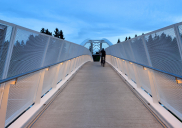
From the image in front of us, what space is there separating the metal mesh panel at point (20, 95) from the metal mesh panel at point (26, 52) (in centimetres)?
25

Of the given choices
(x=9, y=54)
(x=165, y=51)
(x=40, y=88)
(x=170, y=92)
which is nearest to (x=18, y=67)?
(x=9, y=54)

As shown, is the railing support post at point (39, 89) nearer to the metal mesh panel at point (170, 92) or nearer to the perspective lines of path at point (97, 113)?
the perspective lines of path at point (97, 113)

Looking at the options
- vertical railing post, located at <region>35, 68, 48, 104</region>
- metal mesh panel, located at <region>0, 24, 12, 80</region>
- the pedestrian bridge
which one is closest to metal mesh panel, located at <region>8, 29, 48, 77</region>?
the pedestrian bridge

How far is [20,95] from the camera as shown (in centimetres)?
287

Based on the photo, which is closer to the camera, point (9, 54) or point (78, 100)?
point (9, 54)

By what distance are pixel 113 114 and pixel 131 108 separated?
0.67 metres

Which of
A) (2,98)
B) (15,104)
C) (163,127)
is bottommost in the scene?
(163,127)

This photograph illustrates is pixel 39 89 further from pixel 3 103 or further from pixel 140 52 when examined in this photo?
pixel 140 52

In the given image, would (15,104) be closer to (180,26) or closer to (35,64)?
(35,64)

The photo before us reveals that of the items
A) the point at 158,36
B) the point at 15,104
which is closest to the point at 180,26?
the point at 158,36

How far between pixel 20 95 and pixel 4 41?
1.32 meters

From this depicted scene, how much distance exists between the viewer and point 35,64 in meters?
3.30

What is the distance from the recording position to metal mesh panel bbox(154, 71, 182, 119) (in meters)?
2.66

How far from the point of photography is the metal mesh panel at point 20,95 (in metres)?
2.55
